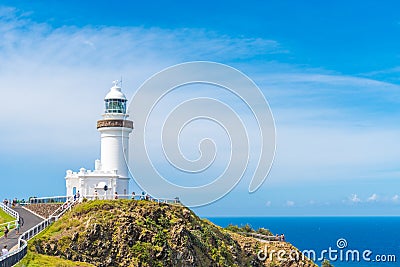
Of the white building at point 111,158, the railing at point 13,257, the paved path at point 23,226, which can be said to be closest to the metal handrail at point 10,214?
the paved path at point 23,226

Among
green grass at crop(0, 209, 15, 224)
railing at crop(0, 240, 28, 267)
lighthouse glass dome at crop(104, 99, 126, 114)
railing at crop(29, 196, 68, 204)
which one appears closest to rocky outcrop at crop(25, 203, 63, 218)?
railing at crop(29, 196, 68, 204)

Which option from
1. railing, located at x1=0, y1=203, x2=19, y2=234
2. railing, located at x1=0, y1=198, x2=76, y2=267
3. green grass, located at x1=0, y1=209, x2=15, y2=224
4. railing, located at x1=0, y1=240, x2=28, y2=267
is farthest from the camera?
green grass, located at x1=0, y1=209, x2=15, y2=224

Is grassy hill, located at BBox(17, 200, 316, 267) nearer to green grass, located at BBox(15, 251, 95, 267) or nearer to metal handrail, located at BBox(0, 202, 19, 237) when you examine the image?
green grass, located at BBox(15, 251, 95, 267)

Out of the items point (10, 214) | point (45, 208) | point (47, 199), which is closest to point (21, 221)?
point (10, 214)

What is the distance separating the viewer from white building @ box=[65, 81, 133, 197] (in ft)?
157

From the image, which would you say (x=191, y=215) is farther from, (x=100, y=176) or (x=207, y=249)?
(x=100, y=176)

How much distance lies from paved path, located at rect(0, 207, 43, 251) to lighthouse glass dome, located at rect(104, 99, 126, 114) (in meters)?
10.6

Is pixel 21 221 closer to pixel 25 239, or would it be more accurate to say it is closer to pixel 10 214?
pixel 10 214

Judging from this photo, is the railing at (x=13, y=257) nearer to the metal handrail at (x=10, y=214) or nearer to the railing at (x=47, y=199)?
the metal handrail at (x=10, y=214)

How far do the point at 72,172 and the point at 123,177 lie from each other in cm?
420

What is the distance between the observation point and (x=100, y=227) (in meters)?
38.8

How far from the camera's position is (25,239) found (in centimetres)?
3559

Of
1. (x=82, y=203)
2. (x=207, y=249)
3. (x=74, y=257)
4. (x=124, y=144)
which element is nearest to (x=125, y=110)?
(x=124, y=144)

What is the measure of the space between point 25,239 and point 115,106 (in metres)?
17.3
